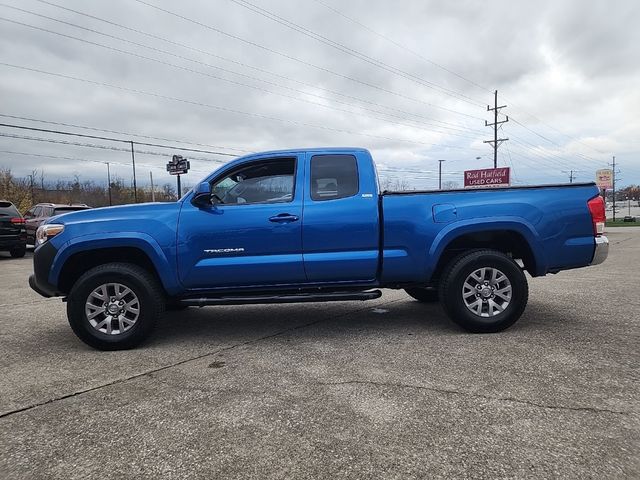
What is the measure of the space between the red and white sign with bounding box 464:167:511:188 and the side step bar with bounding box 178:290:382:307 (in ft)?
130

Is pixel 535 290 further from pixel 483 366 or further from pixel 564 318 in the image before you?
pixel 483 366

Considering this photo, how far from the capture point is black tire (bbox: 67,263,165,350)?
4367mm

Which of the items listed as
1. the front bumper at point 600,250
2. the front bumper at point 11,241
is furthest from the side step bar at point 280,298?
the front bumper at point 11,241

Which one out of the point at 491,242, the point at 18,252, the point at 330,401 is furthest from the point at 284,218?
the point at 18,252

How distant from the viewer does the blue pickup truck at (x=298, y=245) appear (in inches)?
175

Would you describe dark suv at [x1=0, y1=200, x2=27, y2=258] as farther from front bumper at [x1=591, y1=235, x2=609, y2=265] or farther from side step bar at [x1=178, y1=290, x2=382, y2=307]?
front bumper at [x1=591, y1=235, x2=609, y2=265]

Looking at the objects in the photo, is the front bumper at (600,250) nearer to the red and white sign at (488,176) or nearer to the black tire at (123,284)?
the black tire at (123,284)

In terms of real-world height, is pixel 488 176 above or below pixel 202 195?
above

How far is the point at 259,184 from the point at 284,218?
1.74ft

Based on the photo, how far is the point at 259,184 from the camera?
478cm

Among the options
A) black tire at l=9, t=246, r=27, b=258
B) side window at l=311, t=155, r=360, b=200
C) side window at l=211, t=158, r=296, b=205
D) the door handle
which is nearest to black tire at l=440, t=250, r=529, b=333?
side window at l=311, t=155, r=360, b=200

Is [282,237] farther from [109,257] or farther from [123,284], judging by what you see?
[109,257]

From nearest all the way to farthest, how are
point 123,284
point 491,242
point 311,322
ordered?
1. point 123,284
2. point 491,242
3. point 311,322

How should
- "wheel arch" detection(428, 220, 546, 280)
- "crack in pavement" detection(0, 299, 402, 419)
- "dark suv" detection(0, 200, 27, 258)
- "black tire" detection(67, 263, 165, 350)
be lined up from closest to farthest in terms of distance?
"crack in pavement" detection(0, 299, 402, 419), "black tire" detection(67, 263, 165, 350), "wheel arch" detection(428, 220, 546, 280), "dark suv" detection(0, 200, 27, 258)
